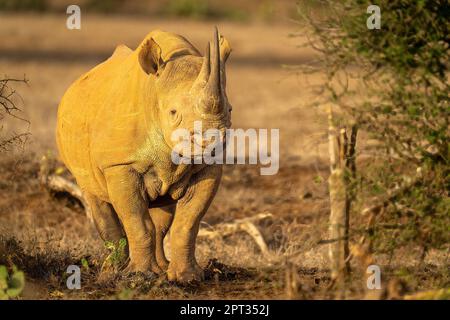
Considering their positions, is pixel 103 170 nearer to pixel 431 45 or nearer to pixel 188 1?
pixel 431 45

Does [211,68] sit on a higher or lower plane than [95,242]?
higher

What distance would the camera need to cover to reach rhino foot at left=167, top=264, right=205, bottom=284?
786 cm

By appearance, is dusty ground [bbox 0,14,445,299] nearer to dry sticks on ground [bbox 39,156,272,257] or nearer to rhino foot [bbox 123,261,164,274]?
dry sticks on ground [bbox 39,156,272,257]

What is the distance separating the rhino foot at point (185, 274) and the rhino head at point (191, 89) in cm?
89

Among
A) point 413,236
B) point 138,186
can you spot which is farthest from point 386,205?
point 138,186

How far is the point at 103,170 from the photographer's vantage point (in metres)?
7.96

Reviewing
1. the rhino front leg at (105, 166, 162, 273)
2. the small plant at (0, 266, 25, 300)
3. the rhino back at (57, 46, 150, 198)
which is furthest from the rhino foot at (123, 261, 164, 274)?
the small plant at (0, 266, 25, 300)

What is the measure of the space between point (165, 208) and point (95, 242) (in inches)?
47.1

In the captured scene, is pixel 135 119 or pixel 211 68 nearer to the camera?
pixel 211 68

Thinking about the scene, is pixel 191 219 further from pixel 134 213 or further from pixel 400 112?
pixel 400 112

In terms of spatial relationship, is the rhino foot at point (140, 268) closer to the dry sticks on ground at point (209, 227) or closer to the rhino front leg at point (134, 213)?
the rhino front leg at point (134, 213)

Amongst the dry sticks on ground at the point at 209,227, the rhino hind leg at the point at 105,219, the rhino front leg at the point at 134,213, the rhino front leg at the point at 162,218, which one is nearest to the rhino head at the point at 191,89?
the rhino front leg at the point at 134,213

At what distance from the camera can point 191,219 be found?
26.3 ft
